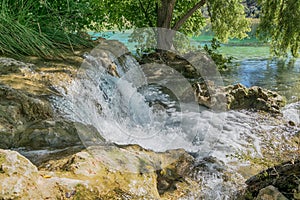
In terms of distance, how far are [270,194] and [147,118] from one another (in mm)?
3983

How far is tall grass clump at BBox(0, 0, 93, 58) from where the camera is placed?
5.38m

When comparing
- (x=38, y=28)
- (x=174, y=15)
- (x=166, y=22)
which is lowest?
(x=38, y=28)

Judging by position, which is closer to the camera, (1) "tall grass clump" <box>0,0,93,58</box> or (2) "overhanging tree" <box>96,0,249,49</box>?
(1) "tall grass clump" <box>0,0,93,58</box>

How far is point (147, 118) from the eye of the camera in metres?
6.31

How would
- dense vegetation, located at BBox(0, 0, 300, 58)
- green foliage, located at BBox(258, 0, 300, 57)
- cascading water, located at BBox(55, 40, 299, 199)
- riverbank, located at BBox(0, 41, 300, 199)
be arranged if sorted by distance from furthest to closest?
green foliage, located at BBox(258, 0, 300, 57)
dense vegetation, located at BBox(0, 0, 300, 58)
cascading water, located at BBox(55, 40, 299, 199)
riverbank, located at BBox(0, 41, 300, 199)

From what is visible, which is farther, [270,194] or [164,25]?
[164,25]

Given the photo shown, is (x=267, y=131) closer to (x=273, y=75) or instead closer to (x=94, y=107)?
(x=94, y=107)

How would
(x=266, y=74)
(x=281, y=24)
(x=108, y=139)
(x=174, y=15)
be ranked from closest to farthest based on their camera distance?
1. (x=108, y=139)
2. (x=281, y=24)
3. (x=174, y=15)
4. (x=266, y=74)

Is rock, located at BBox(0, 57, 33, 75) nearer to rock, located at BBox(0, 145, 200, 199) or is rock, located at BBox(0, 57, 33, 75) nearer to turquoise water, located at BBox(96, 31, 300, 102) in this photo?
rock, located at BBox(0, 145, 200, 199)

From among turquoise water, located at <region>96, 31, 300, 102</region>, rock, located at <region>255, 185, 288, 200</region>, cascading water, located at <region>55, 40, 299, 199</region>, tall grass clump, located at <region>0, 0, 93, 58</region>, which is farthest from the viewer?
turquoise water, located at <region>96, 31, 300, 102</region>

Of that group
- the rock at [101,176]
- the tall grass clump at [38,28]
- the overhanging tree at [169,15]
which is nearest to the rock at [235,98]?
the overhanging tree at [169,15]

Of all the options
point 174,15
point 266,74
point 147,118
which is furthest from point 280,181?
point 266,74

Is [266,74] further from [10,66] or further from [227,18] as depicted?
[10,66]

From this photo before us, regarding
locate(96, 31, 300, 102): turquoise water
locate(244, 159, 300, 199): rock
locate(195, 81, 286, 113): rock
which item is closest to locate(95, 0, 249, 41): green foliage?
locate(96, 31, 300, 102): turquoise water
